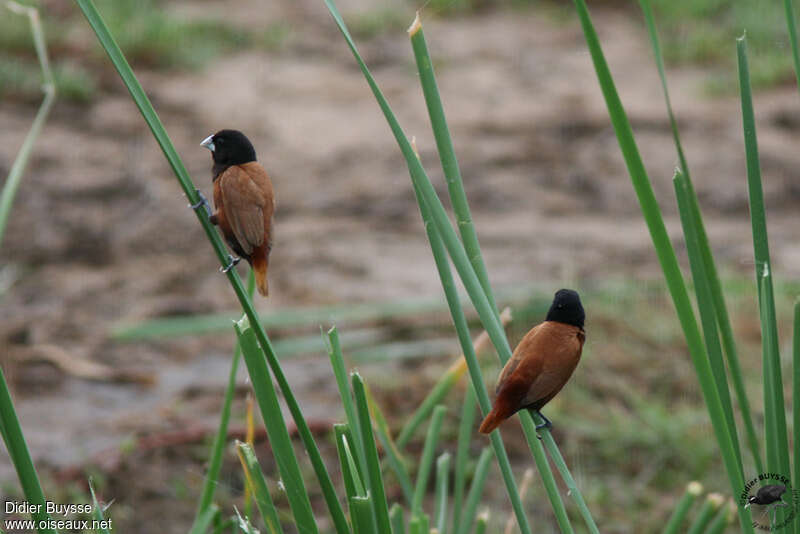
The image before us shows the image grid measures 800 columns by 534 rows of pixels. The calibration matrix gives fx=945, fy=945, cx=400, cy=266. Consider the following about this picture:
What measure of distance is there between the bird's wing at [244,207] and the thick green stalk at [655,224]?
26cm

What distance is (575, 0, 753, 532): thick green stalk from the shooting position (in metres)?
0.68

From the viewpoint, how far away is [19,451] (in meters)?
0.71

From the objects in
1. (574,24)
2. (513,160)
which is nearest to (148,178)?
(513,160)

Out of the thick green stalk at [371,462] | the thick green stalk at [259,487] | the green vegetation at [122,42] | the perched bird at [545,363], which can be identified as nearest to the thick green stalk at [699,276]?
the perched bird at [545,363]

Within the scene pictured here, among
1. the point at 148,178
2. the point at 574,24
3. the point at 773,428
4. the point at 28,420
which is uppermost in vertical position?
the point at 574,24

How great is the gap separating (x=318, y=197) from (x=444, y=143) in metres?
3.22

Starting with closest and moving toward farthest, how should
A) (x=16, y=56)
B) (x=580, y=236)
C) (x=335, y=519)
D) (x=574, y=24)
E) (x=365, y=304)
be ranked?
(x=335, y=519) → (x=365, y=304) → (x=580, y=236) → (x=16, y=56) → (x=574, y=24)

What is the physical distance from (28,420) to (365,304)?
3.71 ft

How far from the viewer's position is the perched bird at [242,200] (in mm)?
682

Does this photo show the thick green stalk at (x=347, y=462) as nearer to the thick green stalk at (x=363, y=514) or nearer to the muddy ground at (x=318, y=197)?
the thick green stalk at (x=363, y=514)

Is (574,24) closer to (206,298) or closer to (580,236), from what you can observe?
(580,236)

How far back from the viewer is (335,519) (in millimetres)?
776

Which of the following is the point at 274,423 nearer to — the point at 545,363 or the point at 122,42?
the point at 545,363

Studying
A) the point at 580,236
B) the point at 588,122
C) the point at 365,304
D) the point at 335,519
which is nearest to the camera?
the point at 335,519
